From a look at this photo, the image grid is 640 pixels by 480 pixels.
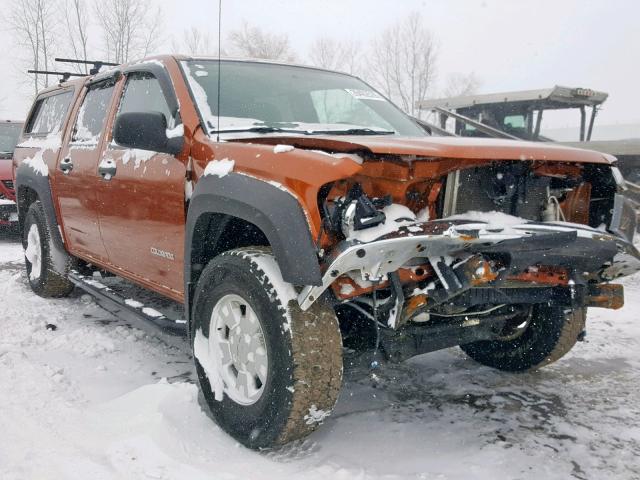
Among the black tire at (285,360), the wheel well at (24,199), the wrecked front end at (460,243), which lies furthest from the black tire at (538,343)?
the wheel well at (24,199)

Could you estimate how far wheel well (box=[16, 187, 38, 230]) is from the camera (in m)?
5.39

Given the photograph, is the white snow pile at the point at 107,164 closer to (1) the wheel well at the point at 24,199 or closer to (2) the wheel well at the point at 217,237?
(2) the wheel well at the point at 217,237

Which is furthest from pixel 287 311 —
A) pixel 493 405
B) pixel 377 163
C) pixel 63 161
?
pixel 63 161

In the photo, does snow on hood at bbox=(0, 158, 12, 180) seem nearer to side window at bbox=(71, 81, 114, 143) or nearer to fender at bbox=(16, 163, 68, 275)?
fender at bbox=(16, 163, 68, 275)

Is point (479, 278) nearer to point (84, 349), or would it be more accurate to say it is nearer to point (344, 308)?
point (344, 308)

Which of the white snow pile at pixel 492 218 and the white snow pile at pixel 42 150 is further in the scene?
the white snow pile at pixel 42 150

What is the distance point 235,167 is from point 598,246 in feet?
5.06

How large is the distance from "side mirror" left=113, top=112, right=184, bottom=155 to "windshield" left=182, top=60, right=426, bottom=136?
0.70ft

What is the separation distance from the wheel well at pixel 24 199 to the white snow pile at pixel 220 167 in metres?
3.26

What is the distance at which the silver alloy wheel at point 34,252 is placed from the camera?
5.23 meters

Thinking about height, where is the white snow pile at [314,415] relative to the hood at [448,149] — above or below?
below

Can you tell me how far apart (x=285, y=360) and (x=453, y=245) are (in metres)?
0.77

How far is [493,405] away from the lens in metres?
3.17

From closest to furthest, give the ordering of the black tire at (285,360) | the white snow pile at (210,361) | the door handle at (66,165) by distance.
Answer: the black tire at (285,360) → the white snow pile at (210,361) → the door handle at (66,165)
